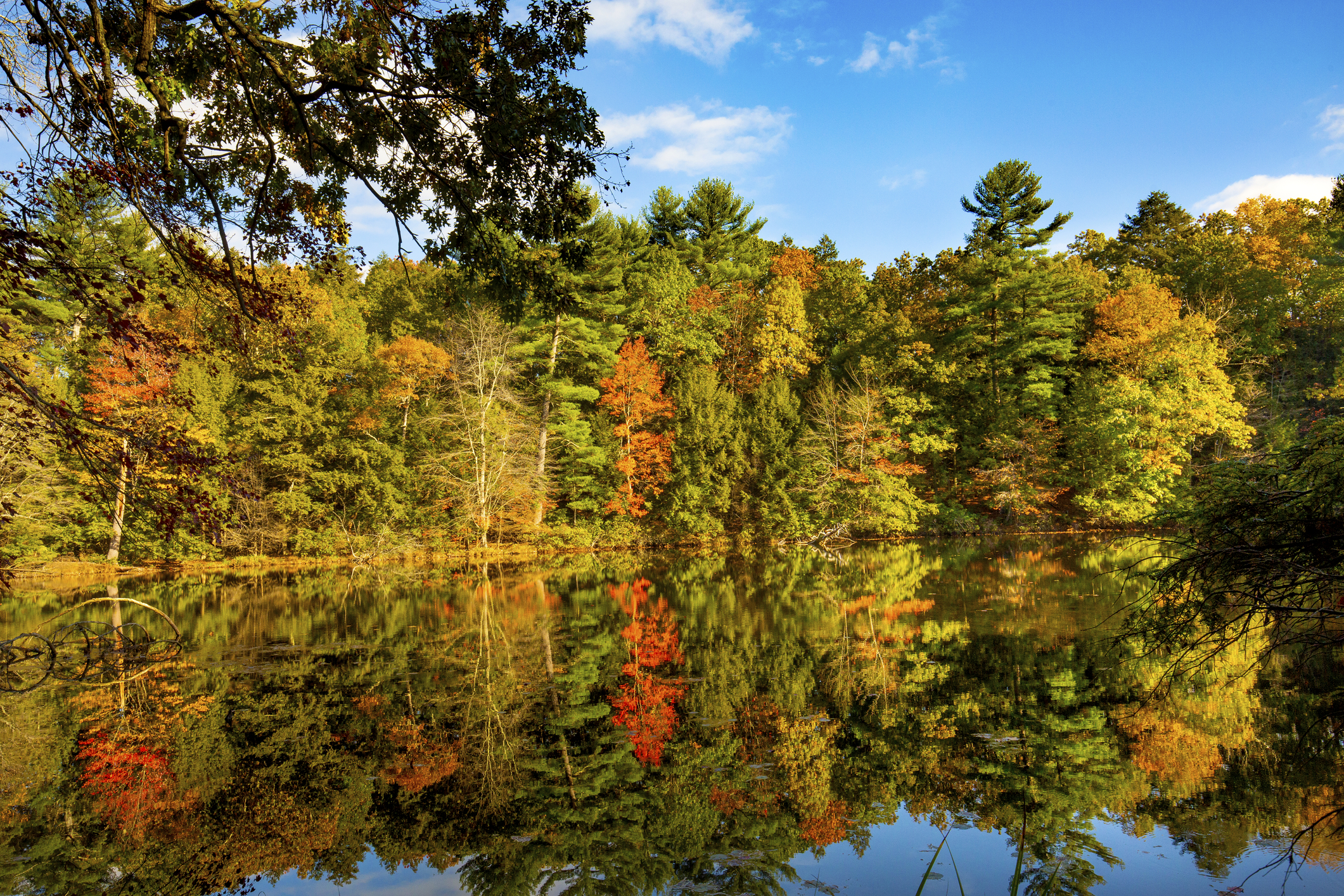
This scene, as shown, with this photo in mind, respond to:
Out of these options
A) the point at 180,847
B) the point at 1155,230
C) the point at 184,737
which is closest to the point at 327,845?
the point at 180,847

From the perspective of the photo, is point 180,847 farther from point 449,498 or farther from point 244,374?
point 244,374

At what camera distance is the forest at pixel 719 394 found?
81.8 ft

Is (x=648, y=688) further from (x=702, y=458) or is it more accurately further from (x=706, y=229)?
(x=706, y=229)

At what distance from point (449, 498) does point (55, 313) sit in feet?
51.0

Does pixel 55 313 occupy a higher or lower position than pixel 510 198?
higher

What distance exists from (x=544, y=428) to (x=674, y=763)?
2343 cm

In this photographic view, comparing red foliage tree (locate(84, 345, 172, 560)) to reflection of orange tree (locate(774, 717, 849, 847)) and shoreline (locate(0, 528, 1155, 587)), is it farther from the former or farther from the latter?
reflection of orange tree (locate(774, 717, 849, 847))

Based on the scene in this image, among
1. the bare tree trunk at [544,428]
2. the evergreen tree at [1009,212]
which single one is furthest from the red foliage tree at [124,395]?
the evergreen tree at [1009,212]

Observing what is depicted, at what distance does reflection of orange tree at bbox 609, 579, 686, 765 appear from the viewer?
6887mm

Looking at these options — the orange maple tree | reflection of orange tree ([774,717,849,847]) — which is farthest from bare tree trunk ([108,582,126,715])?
the orange maple tree

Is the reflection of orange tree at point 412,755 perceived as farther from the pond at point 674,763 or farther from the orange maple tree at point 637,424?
the orange maple tree at point 637,424

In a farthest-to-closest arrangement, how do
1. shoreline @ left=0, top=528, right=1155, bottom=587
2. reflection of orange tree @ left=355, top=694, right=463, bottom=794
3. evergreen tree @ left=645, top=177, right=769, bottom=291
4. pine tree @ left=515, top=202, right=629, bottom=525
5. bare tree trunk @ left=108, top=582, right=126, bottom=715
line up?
evergreen tree @ left=645, top=177, right=769, bottom=291
pine tree @ left=515, top=202, right=629, bottom=525
shoreline @ left=0, top=528, right=1155, bottom=587
bare tree trunk @ left=108, top=582, right=126, bottom=715
reflection of orange tree @ left=355, top=694, right=463, bottom=794

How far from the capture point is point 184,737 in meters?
7.16

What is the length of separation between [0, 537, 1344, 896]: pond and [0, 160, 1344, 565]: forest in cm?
1378
